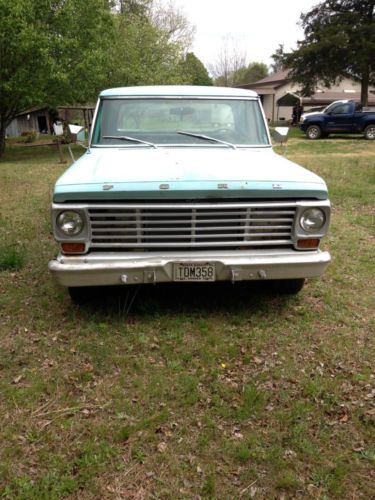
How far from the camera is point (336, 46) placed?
25.7m

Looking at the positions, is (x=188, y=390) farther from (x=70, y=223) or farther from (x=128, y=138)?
(x=128, y=138)

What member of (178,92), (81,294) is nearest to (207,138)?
(178,92)

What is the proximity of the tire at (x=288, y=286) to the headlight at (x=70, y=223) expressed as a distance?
6.21 feet

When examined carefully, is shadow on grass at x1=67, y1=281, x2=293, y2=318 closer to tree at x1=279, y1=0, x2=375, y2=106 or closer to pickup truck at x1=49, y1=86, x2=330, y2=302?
pickup truck at x1=49, y1=86, x2=330, y2=302

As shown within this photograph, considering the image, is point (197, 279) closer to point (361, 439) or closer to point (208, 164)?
point (208, 164)

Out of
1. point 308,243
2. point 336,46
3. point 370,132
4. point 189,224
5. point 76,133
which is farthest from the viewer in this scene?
point 336,46

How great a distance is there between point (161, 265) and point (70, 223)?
2.33ft

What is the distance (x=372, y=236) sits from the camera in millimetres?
6125

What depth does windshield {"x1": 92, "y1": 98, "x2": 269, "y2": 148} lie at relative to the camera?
437cm

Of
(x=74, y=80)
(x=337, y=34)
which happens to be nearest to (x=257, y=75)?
(x=337, y=34)

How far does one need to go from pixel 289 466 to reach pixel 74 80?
17980 millimetres

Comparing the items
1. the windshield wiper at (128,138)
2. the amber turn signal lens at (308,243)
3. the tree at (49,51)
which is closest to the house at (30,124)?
the tree at (49,51)

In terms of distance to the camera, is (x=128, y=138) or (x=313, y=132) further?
(x=313, y=132)

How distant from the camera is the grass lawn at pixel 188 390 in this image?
229 cm
